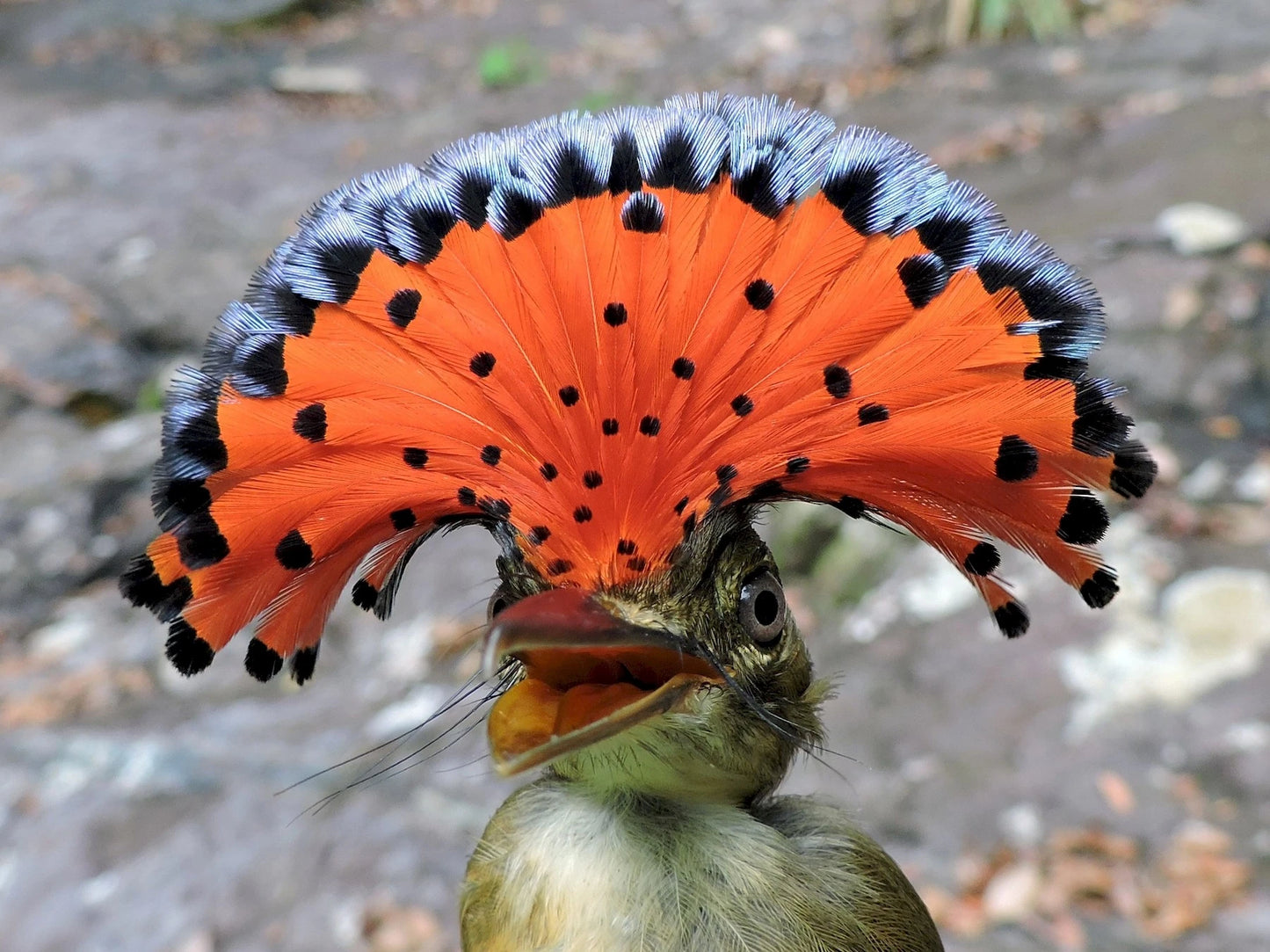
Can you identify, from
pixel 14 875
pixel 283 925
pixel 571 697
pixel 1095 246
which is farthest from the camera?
pixel 1095 246

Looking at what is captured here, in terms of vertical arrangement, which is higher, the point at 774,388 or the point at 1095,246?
the point at 774,388

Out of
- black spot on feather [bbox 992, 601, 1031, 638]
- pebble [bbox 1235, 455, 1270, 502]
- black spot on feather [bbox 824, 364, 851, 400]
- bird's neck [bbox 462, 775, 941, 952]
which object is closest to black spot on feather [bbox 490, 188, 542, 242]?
black spot on feather [bbox 824, 364, 851, 400]

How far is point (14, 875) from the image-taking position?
134 inches

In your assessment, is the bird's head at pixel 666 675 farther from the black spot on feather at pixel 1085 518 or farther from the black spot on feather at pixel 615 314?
the black spot on feather at pixel 1085 518

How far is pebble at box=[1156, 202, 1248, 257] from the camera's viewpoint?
480 cm

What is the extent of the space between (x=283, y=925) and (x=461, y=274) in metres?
2.57

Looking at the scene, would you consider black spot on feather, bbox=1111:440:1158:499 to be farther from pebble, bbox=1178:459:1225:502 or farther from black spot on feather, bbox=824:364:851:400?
pebble, bbox=1178:459:1225:502

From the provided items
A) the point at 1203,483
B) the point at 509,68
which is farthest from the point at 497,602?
the point at 509,68

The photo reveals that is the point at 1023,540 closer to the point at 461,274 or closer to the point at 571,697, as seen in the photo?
the point at 571,697

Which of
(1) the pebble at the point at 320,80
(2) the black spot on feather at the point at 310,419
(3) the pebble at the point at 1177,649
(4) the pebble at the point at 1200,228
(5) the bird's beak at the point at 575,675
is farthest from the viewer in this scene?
(1) the pebble at the point at 320,80

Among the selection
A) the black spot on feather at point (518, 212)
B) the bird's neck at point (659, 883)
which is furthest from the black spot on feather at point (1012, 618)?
the black spot on feather at point (518, 212)

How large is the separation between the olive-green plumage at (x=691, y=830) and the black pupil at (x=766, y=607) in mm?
30

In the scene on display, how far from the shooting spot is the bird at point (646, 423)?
1224 mm

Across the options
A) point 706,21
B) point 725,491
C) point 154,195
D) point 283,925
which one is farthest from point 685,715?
point 706,21
